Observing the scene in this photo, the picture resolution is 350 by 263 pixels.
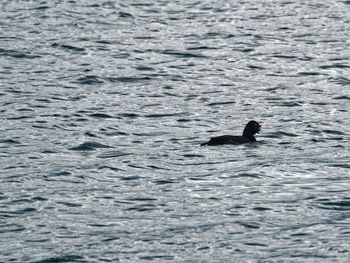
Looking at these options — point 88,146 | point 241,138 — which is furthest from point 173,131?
point 88,146

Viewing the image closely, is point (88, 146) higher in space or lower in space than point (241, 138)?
higher

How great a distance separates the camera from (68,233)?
1413 cm

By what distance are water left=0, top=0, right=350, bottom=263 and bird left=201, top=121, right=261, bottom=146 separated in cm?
24

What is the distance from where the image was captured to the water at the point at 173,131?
1399cm

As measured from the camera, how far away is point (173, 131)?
70.6 feet

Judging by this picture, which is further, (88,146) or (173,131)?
(173,131)

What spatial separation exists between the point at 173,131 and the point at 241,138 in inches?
82.4

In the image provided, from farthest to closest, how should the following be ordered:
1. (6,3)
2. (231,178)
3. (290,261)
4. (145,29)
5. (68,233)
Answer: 1. (6,3)
2. (145,29)
3. (231,178)
4. (68,233)
5. (290,261)

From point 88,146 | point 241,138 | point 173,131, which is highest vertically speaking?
point 88,146

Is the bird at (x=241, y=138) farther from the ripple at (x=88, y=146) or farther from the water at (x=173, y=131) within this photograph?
the ripple at (x=88, y=146)

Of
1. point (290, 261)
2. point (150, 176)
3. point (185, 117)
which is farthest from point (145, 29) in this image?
point (290, 261)

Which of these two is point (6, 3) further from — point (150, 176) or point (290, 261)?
point (290, 261)

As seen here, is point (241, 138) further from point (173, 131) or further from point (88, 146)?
point (88, 146)

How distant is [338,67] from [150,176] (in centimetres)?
1348
